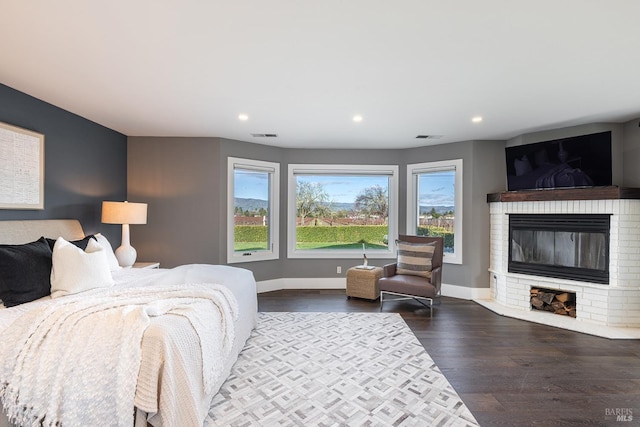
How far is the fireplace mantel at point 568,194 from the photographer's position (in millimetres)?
3514

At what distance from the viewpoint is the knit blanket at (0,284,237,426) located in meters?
1.53

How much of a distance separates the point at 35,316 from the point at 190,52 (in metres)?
1.99

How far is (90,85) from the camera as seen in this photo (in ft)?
9.01

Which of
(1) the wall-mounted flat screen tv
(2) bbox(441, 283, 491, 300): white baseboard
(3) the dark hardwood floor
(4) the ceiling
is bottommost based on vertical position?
(3) the dark hardwood floor

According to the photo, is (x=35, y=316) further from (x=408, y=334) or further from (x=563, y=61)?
(x=563, y=61)

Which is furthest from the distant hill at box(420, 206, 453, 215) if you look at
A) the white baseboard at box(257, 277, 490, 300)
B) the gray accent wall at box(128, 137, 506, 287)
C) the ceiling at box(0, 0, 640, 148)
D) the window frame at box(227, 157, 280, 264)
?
the window frame at box(227, 157, 280, 264)

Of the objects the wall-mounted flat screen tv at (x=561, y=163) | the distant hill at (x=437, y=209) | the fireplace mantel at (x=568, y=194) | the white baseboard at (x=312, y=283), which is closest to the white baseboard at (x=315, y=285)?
the white baseboard at (x=312, y=283)

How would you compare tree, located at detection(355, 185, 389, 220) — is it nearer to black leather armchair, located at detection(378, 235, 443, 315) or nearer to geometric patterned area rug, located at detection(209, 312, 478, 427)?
black leather armchair, located at detection(378, 235, 443, 315)

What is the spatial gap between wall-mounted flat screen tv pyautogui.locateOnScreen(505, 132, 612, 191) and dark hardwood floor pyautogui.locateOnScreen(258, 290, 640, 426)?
6.26 ft

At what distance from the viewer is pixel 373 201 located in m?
5.44

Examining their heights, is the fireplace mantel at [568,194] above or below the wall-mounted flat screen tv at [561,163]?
below

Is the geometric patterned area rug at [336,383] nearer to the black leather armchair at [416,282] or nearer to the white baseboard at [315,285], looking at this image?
the black leather armchair at [416,282]

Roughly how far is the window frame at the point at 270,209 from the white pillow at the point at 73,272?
2.24 m

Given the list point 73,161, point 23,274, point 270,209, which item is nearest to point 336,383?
point 23,274
